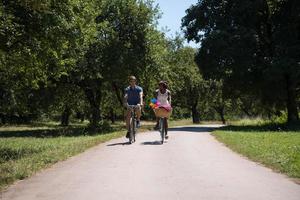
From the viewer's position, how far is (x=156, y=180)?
904cm

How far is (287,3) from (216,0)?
521cm

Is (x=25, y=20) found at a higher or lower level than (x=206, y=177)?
higher

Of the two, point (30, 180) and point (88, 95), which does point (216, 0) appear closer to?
point (88, 95)

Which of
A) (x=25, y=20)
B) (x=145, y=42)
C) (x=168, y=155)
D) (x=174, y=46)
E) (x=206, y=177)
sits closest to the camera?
(x=206, y=177)

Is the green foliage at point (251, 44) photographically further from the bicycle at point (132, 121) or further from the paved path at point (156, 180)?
the paved path at point (156, 180)

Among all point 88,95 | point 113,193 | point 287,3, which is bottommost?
point 113,193

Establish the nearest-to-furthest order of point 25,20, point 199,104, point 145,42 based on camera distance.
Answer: point 25,20
point 145,42
point 199,104

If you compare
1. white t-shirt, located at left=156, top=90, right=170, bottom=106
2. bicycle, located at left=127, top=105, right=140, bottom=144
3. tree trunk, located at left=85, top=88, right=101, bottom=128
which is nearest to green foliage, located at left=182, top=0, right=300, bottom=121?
tree trunk, located at left=85, top=88, right=101, bottom=128

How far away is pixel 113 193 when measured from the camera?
25.9ft

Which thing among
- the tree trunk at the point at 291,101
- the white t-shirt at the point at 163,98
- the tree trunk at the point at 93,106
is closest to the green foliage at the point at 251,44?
the tree trunk at the point at 291,101

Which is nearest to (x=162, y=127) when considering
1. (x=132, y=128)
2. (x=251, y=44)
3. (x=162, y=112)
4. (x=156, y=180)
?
(x=162, y=112)

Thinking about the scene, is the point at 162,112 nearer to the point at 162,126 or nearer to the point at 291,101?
the point at 162,126

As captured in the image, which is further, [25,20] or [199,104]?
[199,104]

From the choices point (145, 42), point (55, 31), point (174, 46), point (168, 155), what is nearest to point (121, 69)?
point (145, 42)
